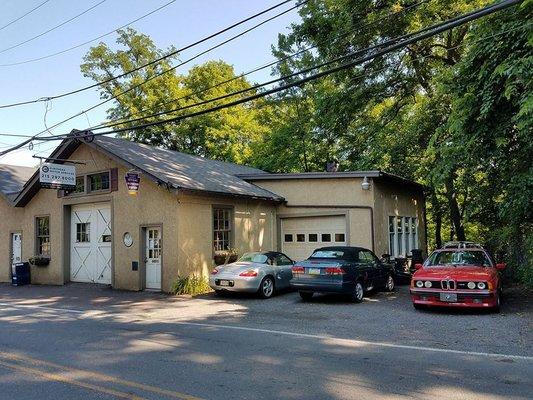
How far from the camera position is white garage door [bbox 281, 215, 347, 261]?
731 inches

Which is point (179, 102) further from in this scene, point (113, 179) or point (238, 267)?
point (238, 267)

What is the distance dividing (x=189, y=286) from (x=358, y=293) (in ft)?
18.0

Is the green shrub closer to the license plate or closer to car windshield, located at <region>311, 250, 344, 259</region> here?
car windshield, located at <region>311, 250, 344, 259</region>

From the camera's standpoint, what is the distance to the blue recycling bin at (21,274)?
19688 mm

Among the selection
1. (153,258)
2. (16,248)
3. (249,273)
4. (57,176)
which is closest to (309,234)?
(249,273)

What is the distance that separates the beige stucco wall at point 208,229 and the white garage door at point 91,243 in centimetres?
394

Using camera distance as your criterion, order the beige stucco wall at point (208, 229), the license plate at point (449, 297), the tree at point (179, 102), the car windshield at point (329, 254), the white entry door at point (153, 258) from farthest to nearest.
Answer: the tree at point (179, 102)
the white entry door at point (153, 258)
the beige stucco wall at point (208, 229)
the car windshield at point (329, 254)
the license plate at point (449, 297)

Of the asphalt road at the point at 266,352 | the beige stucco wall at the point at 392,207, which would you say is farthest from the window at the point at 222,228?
the beige stucco wall at the point at 392,207

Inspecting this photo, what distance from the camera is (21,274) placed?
19.8m

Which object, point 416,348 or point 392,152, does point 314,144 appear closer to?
point 392,152

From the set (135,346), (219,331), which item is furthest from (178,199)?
(135,346)

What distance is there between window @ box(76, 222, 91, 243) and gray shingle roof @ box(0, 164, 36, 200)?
13.3 ft

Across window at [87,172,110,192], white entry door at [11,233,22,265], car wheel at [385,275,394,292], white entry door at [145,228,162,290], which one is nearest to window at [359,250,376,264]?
car wheel at [385,275,394,292]

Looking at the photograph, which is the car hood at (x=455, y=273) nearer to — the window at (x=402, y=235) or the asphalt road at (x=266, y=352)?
the asphalt road at (x=266, y=352)
